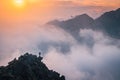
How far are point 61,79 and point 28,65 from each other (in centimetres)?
2192

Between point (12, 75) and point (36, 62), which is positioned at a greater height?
point (36, 62)

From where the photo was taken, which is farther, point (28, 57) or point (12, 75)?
point (28, 57)

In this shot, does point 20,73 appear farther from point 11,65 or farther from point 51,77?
point 51,77

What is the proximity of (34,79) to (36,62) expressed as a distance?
10.4 meters

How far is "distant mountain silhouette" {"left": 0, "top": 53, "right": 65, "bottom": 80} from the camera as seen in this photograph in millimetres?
163250

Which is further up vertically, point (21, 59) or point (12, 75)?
point (21, 59)

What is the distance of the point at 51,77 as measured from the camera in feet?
577

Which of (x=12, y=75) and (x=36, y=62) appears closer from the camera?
(x=12, y=75)

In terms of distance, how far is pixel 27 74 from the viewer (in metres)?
168

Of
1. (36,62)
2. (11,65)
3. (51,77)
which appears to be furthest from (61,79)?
(11,65)

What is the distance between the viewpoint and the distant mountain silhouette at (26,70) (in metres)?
163

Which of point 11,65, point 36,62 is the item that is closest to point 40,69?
point 36,62

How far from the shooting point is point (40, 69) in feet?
575

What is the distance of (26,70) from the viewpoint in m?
167
